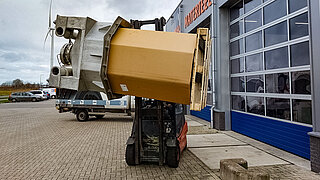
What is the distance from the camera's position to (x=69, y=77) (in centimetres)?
398

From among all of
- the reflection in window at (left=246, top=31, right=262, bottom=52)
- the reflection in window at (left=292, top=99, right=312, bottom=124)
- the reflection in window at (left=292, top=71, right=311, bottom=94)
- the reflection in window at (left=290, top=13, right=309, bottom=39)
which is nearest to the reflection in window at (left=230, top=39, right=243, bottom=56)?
the reflection in window at (left=246, top=31, right=262, bottom=52)

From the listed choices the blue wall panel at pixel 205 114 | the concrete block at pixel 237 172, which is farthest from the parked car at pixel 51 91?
the concrete block at pixel 237 172

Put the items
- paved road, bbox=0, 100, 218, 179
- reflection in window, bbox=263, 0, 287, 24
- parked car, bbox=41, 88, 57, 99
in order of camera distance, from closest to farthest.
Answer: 1. paved road, bbox=0, 100, 218, 179
2. reflection in window, bbox=263, 0, 287, 24
3. parked car, bbox=41, 88, 57, 99

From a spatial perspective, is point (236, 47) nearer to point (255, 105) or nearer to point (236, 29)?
point (236, 29)

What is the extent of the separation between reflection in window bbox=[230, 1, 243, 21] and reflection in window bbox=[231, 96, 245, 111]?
3.81 m

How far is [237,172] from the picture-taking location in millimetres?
3766

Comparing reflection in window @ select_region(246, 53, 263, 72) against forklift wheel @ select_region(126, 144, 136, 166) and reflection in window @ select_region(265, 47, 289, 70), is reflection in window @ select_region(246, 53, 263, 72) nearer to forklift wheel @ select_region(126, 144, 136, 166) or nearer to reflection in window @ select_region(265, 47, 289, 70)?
reflection in window @ select_region(265, 47, 289, 70)

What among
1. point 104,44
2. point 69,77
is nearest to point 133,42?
point 104,44

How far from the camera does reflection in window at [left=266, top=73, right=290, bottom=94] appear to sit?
6.54 m

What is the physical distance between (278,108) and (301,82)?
1266 millimetres

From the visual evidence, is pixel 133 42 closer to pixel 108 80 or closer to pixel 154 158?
pixel 108 80

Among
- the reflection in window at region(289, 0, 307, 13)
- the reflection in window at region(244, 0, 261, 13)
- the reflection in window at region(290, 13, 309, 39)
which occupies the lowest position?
Result: the reflection in window at region(290, 13, 309, 39)

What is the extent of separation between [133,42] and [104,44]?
54 cm

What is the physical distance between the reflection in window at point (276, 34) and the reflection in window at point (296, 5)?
430 millimetres
